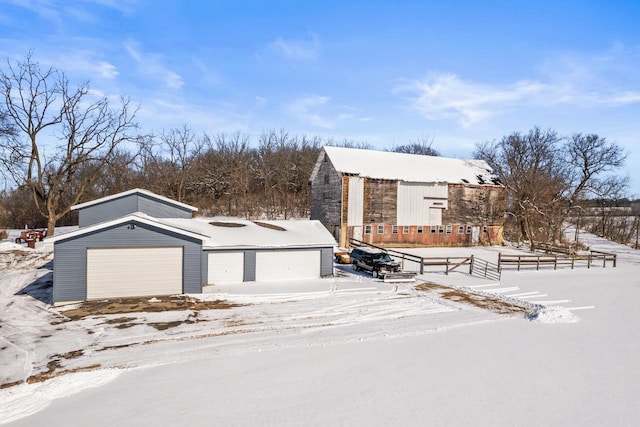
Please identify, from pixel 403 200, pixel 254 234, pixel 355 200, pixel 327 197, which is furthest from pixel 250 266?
pixel 403 200

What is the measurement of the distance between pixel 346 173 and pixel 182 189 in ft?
94.2

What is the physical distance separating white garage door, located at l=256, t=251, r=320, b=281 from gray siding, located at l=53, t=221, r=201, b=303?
3.83 meters

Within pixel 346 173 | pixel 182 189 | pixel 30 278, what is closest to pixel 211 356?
pixel 30 278

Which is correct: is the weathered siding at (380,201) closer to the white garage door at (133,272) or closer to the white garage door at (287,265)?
the white garage door at (287,265)

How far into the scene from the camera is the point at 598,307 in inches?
664

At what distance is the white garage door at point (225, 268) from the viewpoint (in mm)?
19734

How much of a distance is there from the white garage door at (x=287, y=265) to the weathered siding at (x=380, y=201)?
1457 centimetres

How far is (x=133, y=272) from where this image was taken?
1692 cm

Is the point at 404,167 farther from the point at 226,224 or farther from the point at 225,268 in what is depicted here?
the point at 225,268

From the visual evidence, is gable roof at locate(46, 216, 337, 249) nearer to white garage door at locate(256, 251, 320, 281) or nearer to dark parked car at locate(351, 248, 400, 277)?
white garage door at locate(256, 251, 320, 281)

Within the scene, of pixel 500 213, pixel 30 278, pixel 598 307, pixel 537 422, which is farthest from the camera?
pixel 500 213

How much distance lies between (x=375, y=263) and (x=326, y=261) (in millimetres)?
3028

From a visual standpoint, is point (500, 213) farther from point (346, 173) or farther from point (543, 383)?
point (543, 383)

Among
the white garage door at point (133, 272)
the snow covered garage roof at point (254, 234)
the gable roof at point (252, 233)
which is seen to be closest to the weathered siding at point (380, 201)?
the gable roof at point (252, 233)
